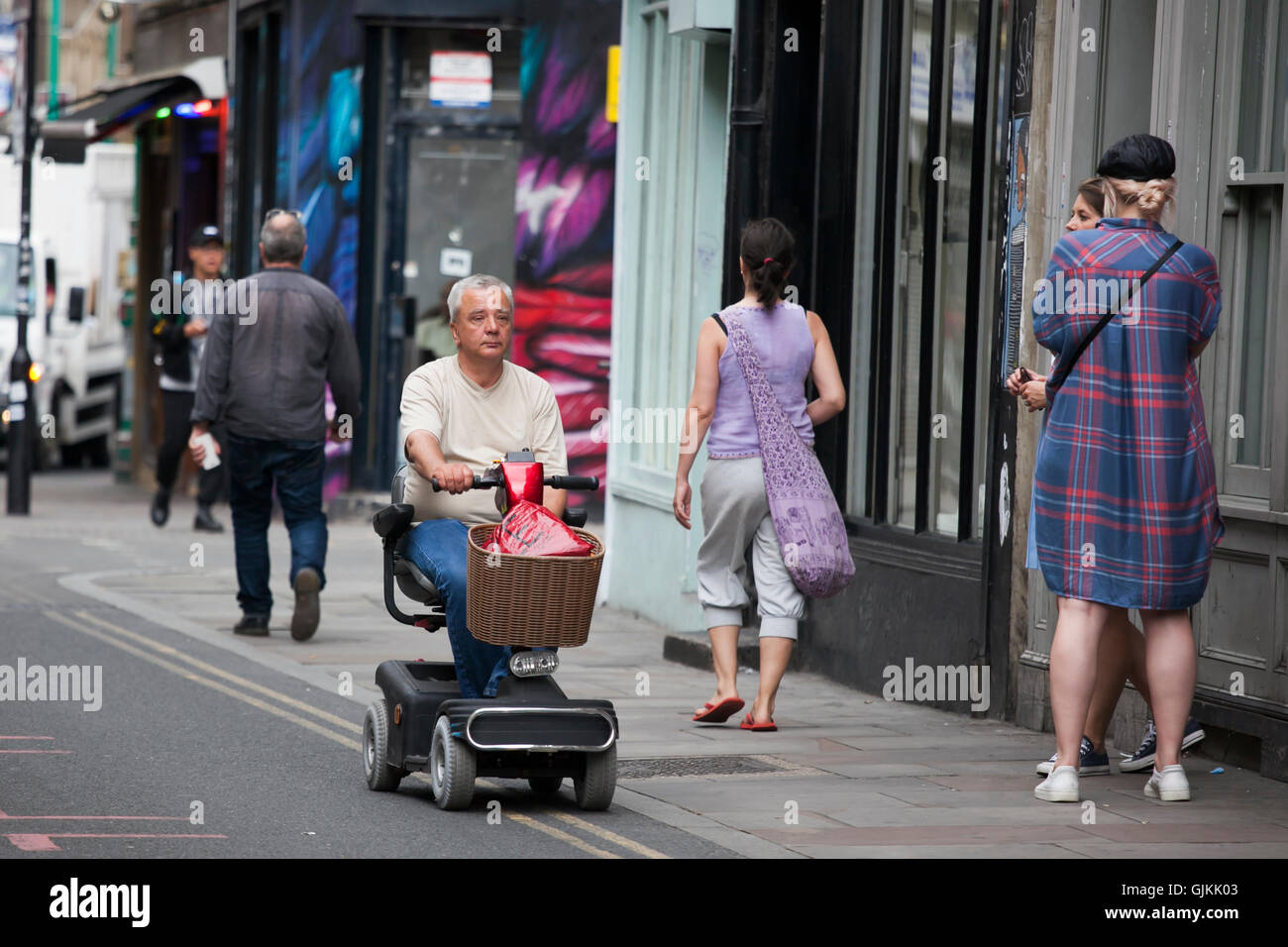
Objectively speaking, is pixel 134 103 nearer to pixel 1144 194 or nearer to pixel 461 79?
pixel 461 79

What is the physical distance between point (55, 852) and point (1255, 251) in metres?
4.50

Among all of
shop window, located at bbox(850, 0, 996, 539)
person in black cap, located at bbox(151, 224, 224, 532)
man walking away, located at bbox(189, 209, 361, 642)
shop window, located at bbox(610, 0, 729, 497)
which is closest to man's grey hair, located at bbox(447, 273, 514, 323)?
shop window, located at bbox(850, 0, 996, 539)

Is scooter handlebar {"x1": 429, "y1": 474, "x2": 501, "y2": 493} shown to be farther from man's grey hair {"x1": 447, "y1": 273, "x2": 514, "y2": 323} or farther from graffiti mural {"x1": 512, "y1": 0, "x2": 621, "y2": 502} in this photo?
graffiti mural {"x1": 512, "y1": 0, "x2": 621, "y2": 502}

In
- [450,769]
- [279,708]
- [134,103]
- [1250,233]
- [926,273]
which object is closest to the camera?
[450,769]

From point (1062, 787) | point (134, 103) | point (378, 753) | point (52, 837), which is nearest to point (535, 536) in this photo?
point (378, 753)

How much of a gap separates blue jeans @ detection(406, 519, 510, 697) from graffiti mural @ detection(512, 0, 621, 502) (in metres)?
9.31

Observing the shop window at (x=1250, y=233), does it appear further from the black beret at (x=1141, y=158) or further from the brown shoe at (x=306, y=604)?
the brown shoe at (x=306, y=604)

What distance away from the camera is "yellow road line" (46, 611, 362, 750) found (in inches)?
325

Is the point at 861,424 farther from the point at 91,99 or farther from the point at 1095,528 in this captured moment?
the point at 91,99

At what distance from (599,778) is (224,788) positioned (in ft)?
4.07

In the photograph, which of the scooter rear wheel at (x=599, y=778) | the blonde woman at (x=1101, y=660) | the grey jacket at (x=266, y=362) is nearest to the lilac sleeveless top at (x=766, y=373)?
the blonde woman at (x=1101, y=660)

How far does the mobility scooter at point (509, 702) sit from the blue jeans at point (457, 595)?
0.05 m

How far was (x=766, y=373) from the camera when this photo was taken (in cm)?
836
